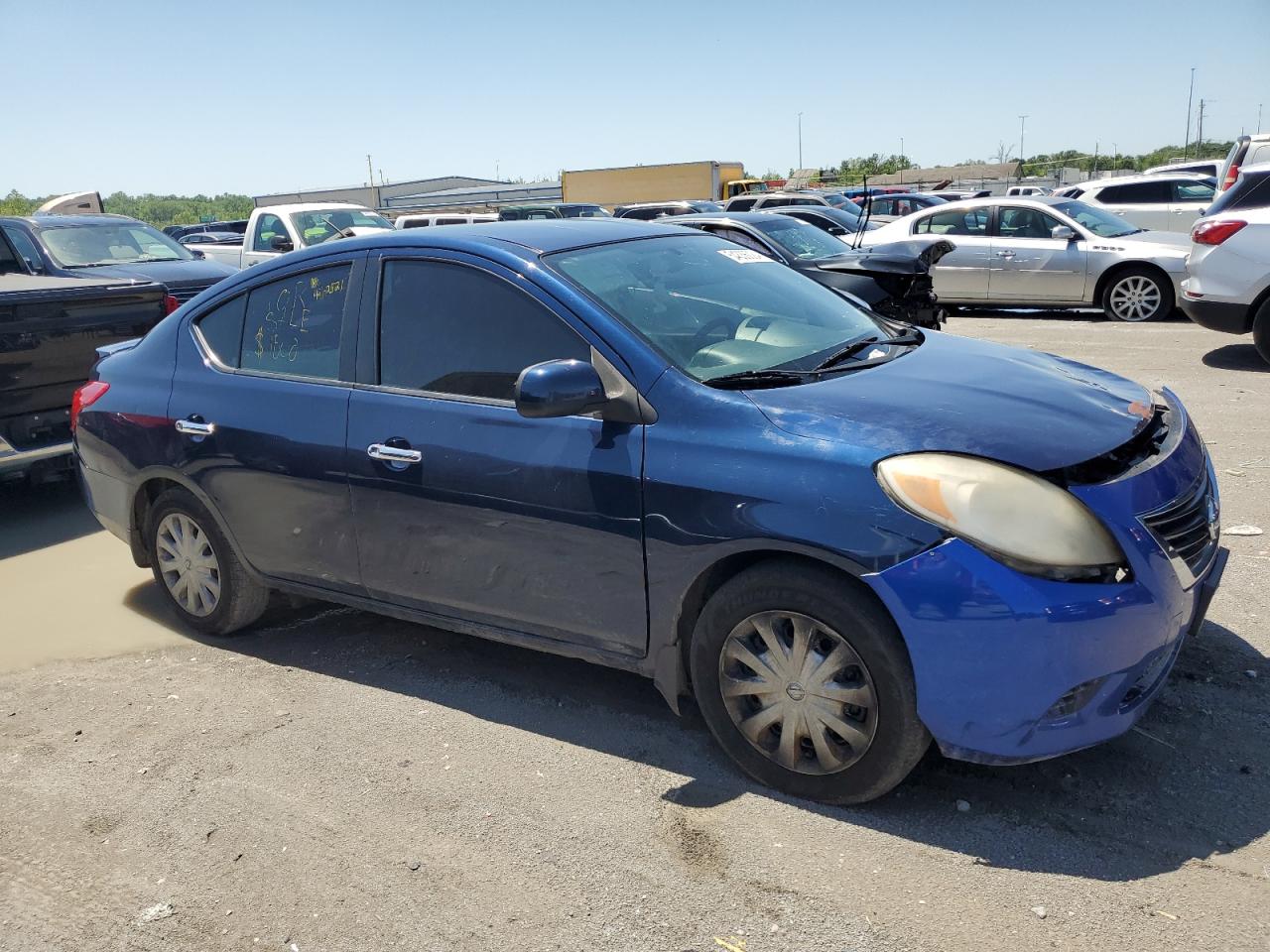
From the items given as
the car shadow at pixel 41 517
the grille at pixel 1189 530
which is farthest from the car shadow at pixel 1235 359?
the car shadow at pixel 41 517

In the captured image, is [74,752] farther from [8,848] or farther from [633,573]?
[633,573]

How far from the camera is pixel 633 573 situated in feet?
11.4

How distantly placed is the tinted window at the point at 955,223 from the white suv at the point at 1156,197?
18.3 ft

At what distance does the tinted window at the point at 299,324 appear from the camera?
429 centimetres

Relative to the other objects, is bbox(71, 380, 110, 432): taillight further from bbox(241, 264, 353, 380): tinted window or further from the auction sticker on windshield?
the auction sticker on windshield

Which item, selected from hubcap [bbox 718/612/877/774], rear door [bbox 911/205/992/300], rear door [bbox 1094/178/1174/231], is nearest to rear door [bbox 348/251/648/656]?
hubcap [bbox 718/612/877/774]

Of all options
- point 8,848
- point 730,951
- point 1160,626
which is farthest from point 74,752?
point 1160,626

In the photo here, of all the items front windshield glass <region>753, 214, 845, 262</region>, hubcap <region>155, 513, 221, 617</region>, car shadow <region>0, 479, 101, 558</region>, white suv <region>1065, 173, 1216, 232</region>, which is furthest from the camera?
white suv <region>1065, 173, 1216, 232</region>

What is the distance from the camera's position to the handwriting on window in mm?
4313

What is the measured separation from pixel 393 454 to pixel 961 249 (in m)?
12.0

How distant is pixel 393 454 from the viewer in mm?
3953

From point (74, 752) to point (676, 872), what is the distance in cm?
237

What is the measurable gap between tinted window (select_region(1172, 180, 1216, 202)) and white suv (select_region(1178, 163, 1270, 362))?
11119mm

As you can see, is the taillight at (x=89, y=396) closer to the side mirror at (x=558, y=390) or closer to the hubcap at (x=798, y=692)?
the side mirror at (x=558, y=390)
